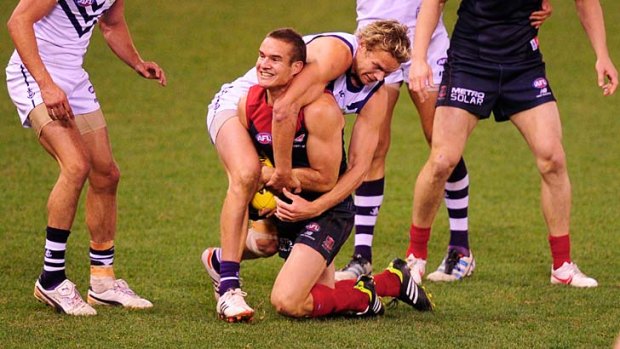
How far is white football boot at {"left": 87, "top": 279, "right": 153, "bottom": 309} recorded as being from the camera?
6449mm

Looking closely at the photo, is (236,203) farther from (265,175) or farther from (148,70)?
(148,70)

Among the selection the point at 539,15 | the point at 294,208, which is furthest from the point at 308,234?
the point at 539,15

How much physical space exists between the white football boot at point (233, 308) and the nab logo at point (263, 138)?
820 millimetres

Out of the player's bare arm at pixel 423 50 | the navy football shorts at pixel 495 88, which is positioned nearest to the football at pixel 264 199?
the player's bare arm at pixel 423 50

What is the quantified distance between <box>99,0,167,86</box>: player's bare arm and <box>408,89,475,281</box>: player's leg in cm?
170

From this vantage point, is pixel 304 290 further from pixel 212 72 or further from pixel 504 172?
pixel 212 72

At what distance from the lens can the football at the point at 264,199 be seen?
20.8 feet

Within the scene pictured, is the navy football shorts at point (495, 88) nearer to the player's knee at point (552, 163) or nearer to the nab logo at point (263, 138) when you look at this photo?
the player's knee at point (552, 163)

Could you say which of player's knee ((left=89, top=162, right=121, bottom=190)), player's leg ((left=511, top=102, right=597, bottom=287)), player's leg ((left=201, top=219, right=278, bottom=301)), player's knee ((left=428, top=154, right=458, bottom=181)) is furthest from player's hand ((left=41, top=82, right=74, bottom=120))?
player's leg ((left=511, top=102, right=597, bottom=287))

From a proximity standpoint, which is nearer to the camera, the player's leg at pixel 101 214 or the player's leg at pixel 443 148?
the player's leg at pixel 101 214

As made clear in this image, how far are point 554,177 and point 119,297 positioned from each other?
2712 mm

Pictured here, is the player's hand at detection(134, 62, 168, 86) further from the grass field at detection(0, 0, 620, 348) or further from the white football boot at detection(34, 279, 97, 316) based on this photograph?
the white football boot at detection(34, 279, 97, 316)

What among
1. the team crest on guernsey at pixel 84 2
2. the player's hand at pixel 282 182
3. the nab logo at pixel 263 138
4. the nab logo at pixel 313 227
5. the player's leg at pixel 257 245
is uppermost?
the team crest on guernsey at pixel 84 2

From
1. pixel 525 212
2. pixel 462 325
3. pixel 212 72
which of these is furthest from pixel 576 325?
pixel 212 72
